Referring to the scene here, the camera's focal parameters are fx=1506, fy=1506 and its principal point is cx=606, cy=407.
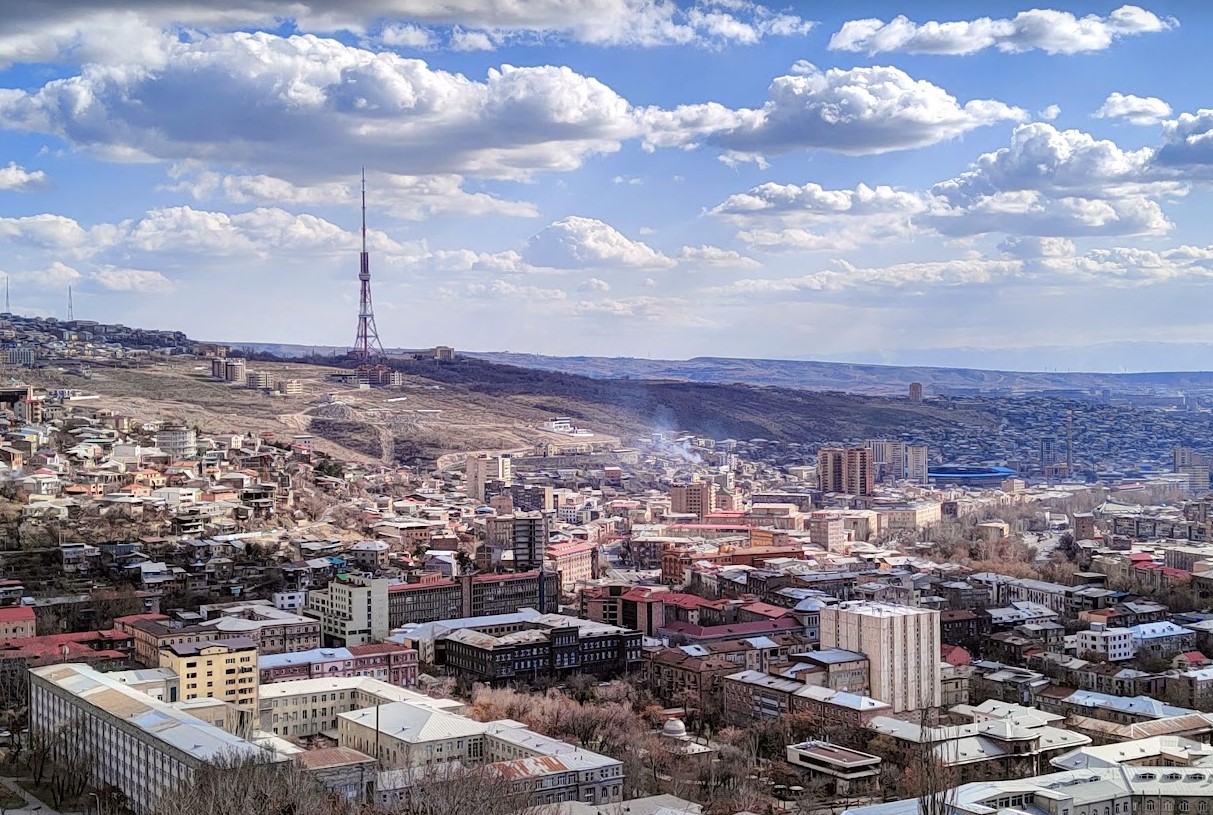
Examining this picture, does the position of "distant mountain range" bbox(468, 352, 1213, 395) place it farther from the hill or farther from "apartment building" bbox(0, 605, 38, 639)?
"apartment building" bbox(0, 605, 38, 639)

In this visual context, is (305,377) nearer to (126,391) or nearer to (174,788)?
(126,391)

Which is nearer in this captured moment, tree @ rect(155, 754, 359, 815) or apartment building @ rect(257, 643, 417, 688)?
tree @ rect(155, 754, 359, 815)

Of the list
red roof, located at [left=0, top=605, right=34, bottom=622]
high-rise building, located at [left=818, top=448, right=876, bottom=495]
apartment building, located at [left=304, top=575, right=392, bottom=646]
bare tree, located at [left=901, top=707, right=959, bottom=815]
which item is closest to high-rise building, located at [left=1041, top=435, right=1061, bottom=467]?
high-rise building, located at [left=818, top=448, right=876, bottom=495]

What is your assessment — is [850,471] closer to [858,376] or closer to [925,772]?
[925,772]

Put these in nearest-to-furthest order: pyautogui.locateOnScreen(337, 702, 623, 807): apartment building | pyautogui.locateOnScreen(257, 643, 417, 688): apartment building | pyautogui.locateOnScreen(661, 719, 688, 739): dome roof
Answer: pyautogui.locateOnScreen(337, 702, 623, 807): apartment building
pyautogui.locateOnScreen(661, 719, 688, 739): dome roof
pyautogui.locateOnScreen(257, 643, 417, 688): apartment building

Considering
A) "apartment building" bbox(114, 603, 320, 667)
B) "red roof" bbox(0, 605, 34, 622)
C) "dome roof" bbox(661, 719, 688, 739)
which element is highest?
"red roof" bbox(0, 605, 34, 622)
